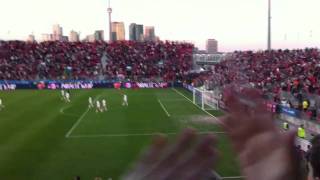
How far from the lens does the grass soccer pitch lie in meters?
19.9

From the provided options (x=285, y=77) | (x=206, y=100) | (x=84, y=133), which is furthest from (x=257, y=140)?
(x=285, y=77)

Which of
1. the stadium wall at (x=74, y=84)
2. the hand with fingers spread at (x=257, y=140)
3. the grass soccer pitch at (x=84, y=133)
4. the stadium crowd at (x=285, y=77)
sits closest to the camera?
the hand with fingers spread at (x=257, y=140)

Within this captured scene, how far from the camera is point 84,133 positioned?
28.1 m

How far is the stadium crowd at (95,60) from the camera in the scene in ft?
217

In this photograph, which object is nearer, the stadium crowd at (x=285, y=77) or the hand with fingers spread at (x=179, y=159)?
the hand with fingers spread at (x=179, y=159)

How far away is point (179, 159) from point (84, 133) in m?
26.8

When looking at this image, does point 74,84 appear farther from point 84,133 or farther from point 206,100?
point 84,133

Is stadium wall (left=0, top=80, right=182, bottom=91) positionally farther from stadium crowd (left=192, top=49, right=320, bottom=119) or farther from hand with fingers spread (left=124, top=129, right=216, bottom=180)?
hand with fingers spread (left=124, top=129, right=216, bottom=180)

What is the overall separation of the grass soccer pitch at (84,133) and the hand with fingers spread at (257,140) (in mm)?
7864

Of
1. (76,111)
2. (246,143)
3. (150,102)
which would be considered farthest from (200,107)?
(246,143)

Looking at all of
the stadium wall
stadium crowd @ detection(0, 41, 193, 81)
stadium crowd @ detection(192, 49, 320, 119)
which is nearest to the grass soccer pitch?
stadium crowd @ detection(192, 49, 320, 119)

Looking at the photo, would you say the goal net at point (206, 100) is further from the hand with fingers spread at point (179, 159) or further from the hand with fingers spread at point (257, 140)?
the hand with fingers spread at point (179, 159)

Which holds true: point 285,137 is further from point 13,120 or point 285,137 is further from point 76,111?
point 76,111

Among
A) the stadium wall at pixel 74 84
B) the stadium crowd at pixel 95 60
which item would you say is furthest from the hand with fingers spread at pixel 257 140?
the stadium crowd at pixel 95 60
